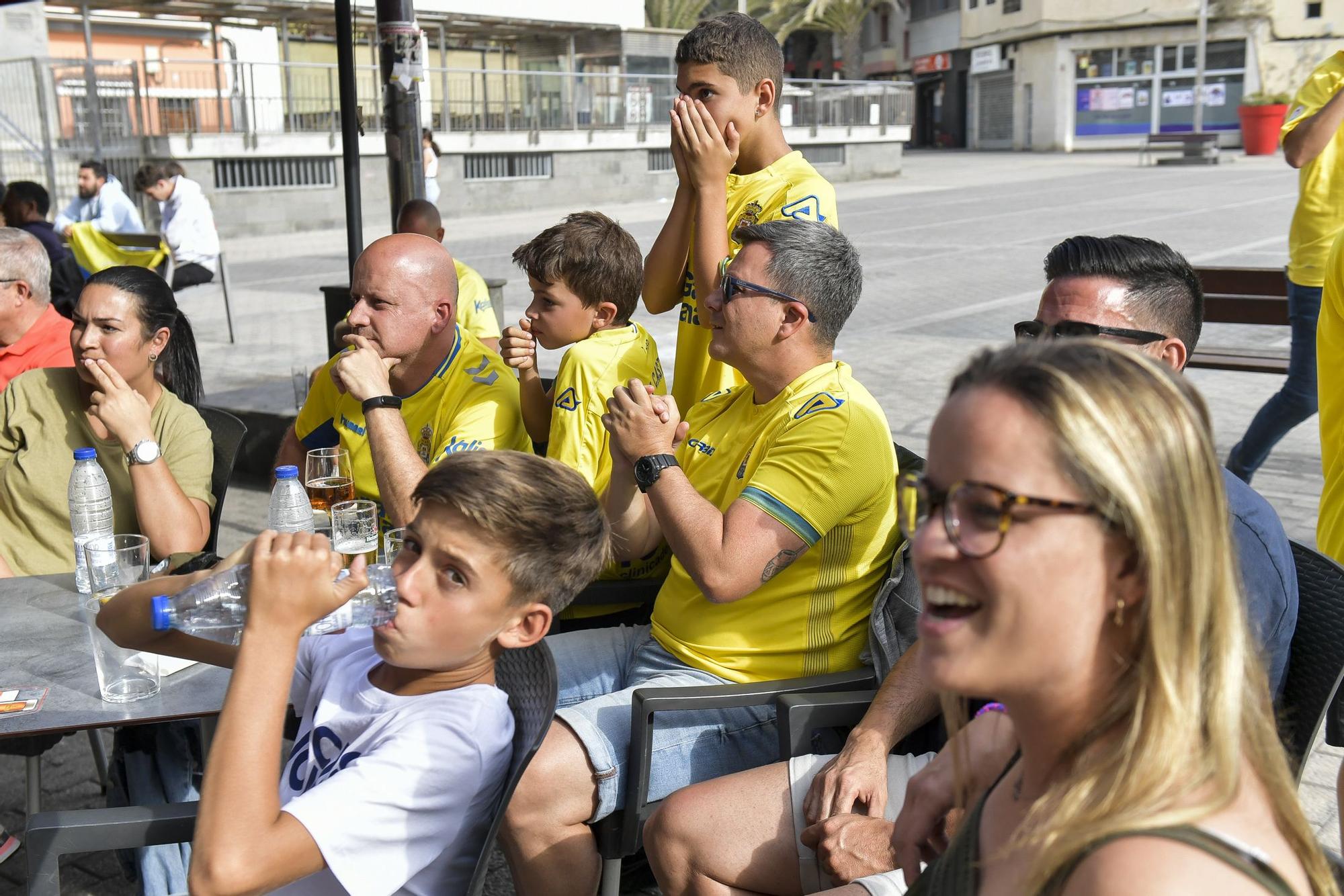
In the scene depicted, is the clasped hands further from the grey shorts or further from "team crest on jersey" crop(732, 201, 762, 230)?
"team crest on jersey" crop(732, 201, 762, 230)

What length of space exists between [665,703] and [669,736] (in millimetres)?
147

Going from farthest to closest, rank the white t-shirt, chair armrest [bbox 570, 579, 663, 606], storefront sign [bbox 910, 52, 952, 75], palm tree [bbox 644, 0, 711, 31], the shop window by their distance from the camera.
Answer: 1. storefront sign [bbox 910, 52, 952, 75]
2. the shop window
3. palm tree [bbox 644, 0, 711, 31]
4. chair armrest [bbox 570, 579, 663, 606]
5. the white t-shirt

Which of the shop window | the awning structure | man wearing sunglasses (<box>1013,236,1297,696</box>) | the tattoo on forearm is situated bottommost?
the tattoo on forearm

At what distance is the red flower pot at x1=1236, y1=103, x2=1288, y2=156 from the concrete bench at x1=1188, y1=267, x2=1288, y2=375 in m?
31.2

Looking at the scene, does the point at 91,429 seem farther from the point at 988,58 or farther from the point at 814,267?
the point at 988,58

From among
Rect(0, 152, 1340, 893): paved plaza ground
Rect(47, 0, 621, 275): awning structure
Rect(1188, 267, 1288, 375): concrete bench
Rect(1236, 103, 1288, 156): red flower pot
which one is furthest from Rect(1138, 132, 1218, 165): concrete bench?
Rect(1188, 267, 1288, 375): concrete bench

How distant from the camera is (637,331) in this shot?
363 centimetres

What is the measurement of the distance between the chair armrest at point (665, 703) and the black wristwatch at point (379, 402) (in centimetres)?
111

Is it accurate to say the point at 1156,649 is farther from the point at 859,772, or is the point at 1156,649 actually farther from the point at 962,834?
the point at 859,772

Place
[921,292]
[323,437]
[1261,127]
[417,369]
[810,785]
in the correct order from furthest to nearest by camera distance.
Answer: [1261,127]
[921,292]
[323,437]
[417,369]
[810,785]

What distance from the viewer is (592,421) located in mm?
3387

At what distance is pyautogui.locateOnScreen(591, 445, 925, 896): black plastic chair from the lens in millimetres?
2605

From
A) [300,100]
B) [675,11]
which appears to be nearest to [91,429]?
[300,100]

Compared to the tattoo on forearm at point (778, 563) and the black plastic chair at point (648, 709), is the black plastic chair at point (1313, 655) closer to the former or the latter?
the black plastic chair at point (648, 709)
